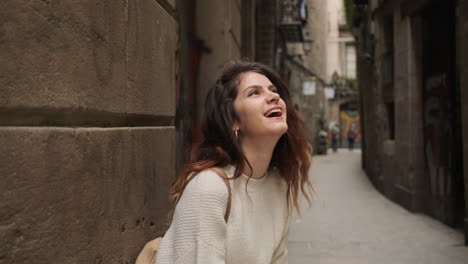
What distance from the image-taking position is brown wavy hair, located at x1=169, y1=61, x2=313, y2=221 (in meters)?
2.04

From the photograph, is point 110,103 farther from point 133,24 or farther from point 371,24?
point 371,24

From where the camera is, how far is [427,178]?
8.09 meters

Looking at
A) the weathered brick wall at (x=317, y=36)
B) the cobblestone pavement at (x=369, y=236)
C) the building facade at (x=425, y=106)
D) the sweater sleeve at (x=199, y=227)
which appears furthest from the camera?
the weathered brick wall at (x=317, y=36)

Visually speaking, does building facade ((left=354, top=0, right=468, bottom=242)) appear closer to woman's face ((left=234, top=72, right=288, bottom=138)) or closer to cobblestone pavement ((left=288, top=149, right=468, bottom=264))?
cobblestone pavement ((left=288, top=149, right=468, bottom=264))

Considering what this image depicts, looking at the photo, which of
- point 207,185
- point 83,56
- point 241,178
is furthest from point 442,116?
point 83,56

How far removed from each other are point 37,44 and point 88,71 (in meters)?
0.33

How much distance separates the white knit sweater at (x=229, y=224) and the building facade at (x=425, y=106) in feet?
13.4

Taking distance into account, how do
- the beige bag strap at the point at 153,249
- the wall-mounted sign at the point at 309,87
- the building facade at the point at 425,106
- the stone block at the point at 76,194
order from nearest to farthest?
the stone block at the point at 76,194 < the beige bag strap at the point at 153,249 < the building facade at the point at 425,106 < the wall-mounted sign at the point at 309,87

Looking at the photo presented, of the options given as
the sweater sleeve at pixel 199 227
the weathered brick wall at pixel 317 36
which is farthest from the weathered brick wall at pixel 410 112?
the weathered brick wall at pixel 317 36

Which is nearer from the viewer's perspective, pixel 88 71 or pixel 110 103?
pixel 88 71

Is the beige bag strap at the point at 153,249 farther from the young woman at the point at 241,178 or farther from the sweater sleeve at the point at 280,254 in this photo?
the sweater sleeve at the point at 280,254

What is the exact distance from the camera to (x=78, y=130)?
1713 millimetres

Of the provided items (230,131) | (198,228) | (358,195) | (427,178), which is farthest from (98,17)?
A: (358,195)

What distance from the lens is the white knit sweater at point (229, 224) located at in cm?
174
